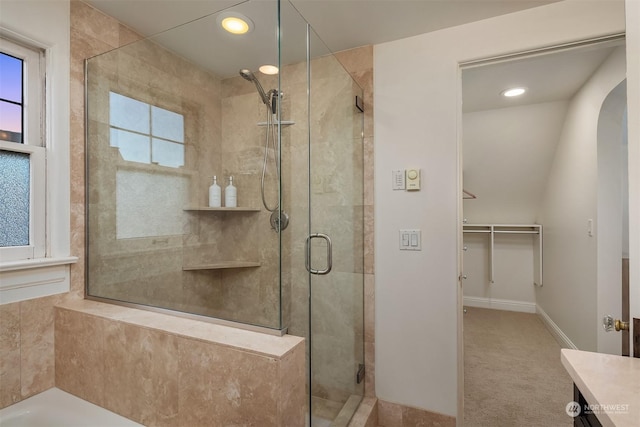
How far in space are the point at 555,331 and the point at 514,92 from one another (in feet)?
8.07

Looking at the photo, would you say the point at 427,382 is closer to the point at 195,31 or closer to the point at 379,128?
the point at 379,128

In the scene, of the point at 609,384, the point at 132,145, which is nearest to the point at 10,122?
the point at 132,145

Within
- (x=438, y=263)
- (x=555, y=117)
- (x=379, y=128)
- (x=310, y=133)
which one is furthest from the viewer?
(x=555, y=117)

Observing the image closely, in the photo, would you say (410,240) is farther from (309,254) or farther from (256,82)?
(256,82)

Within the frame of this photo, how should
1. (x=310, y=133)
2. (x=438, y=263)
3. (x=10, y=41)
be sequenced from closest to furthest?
(x=10, y=41) < (x=310, y=133) < (x=438, y=263)

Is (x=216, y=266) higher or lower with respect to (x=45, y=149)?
lower

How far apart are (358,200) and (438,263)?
63cm

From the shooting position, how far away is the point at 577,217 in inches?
105

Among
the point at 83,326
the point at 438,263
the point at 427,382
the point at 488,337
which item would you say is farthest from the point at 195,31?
the point at 488,337

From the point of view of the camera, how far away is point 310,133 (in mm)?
1568

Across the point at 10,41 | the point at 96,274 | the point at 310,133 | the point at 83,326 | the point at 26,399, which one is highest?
the point at 10,41

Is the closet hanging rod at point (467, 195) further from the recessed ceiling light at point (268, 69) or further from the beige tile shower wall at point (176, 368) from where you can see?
the beige tile shower wall at point (176, 368)

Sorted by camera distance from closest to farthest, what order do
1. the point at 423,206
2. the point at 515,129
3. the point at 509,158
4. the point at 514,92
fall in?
1. the point at 423,206
2. the point at 514,92
3. the point at 515,129
4. the point at 509,158

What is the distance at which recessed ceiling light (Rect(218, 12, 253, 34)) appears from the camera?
1.46m
